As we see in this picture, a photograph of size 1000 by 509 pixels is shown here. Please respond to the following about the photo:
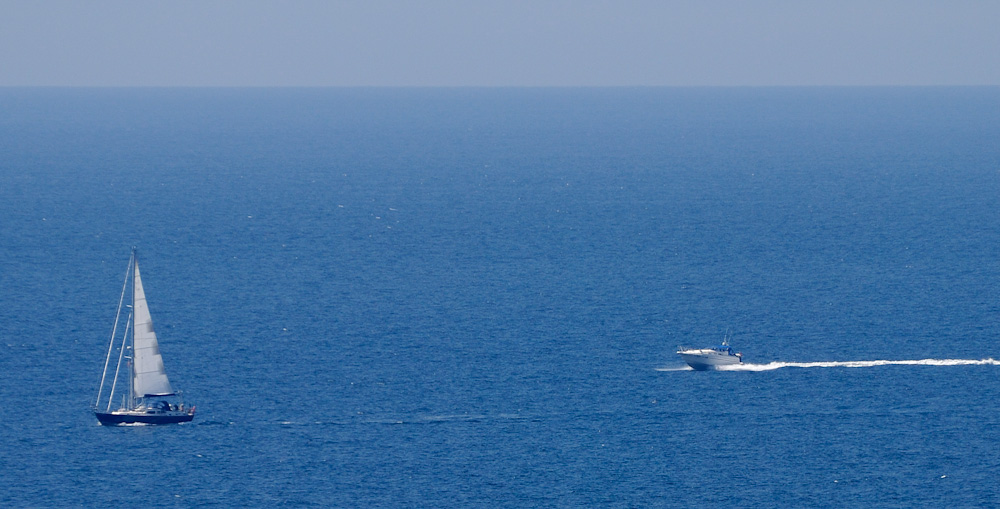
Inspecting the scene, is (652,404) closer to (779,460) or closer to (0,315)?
(779,460)

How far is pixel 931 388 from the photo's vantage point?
128750 millimetres

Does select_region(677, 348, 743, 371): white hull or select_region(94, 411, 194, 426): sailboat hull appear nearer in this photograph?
select_region(94, 411, 194, 426): sailboat hull

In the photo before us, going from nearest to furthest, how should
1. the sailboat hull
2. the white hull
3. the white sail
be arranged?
1. the sailboat hull
2. the white sail
3. the white hull

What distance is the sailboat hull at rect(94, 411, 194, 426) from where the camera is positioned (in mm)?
118750

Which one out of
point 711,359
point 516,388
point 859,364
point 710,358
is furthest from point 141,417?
point 859,364

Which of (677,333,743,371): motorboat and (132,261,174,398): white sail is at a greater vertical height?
(677,333,743,371): motorboat

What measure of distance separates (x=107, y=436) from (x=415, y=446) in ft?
81.2

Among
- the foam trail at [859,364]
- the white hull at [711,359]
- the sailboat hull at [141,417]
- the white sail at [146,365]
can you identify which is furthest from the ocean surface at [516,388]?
the white sail at [146,365]

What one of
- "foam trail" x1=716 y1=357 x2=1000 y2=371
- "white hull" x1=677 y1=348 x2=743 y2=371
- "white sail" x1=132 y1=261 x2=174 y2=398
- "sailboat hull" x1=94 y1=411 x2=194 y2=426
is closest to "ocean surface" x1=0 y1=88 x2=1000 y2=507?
"foam trail" x1=716 y1=357 x2=1000 y2=371

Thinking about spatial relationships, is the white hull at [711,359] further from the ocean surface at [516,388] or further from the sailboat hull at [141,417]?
the sailboat hull at [141,417]

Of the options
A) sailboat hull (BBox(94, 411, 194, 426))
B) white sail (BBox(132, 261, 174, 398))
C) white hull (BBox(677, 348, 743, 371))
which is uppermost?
white hull (BBox(677, 348, 743, 371))

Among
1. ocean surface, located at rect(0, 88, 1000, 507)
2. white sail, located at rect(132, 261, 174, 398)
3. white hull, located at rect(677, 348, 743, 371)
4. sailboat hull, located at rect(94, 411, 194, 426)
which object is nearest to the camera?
ocean surface, located at rect(0, 88, 1000, 507)

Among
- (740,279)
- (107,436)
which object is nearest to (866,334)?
(740,279)

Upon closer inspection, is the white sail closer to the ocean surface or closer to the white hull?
the ocean surface
